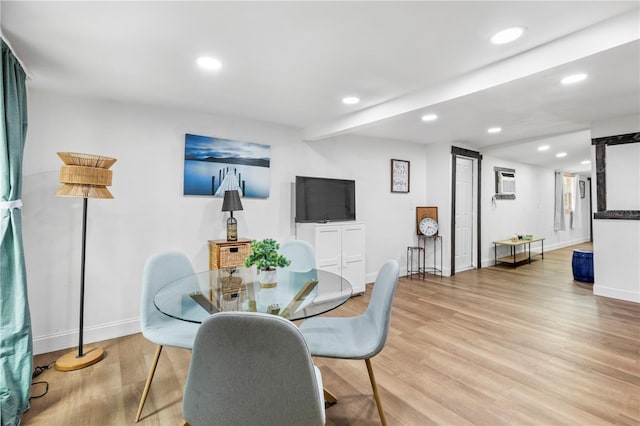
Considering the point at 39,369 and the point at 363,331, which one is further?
the point at 39,369

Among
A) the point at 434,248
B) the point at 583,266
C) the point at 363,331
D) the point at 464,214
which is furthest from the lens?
the point at 464,214

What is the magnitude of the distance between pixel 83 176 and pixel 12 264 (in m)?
0.78

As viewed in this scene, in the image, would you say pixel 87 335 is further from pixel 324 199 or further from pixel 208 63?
pixel 324 199

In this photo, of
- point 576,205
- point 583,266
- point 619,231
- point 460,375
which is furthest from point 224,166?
point 576,205

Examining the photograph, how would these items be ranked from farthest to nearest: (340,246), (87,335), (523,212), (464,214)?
(523,212), (464,214), (340,246), (87,335)

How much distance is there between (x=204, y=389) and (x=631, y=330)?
4110mm

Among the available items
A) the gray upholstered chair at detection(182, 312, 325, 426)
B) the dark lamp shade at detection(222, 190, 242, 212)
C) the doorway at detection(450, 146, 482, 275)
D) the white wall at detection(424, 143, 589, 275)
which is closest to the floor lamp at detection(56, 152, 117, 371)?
the dark lamp shade at detection(222, 190, 242, 212)

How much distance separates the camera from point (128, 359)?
8.56ft

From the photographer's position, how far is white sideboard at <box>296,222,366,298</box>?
405 cm

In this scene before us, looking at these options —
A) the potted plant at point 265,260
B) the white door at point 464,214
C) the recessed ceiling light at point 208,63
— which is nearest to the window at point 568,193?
the white door at point 464,214

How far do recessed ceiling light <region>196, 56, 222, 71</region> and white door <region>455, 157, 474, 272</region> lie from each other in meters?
4.66

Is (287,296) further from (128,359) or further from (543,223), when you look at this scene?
(543,223)

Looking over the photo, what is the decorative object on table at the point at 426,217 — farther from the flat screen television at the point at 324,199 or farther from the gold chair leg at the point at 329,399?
the gold chair leg at the point at 329,399

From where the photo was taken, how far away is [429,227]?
5.50 m
